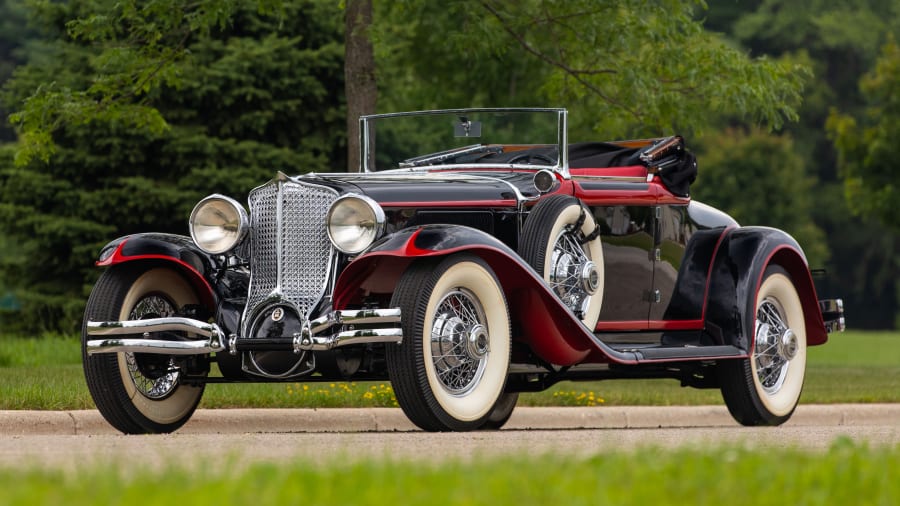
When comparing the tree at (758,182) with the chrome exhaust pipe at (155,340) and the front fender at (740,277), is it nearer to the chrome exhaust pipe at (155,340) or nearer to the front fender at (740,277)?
the front fender at (740,277)

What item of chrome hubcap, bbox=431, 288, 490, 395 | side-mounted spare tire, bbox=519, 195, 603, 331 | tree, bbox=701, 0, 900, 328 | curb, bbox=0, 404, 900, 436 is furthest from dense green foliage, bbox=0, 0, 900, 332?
tree, bbox=701, 0, 900, 328

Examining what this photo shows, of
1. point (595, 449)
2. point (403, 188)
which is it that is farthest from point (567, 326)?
point (595, 449)

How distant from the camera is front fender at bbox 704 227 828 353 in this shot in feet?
29.4

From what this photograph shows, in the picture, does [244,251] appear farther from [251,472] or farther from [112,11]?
[112,11]

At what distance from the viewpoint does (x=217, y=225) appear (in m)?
7.79

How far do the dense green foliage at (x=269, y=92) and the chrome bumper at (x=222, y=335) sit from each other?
17.7 ft

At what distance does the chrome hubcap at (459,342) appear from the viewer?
7.18m

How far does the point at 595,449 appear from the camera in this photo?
6148mm

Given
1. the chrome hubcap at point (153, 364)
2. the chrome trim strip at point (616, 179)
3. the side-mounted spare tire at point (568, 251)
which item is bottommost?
the chrome hubcap at point (153, 364)

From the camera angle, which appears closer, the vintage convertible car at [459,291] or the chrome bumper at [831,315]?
the vintage convertible car at [459,291]

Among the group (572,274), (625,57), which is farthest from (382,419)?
(625,57)

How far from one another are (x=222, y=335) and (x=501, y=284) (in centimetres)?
145

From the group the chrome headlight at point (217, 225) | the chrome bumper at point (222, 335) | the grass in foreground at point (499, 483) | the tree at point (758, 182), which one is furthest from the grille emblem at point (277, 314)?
the tree at point (758, 182)

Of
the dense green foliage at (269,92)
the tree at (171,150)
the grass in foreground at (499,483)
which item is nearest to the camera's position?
the grass in foreground at (499,483)
